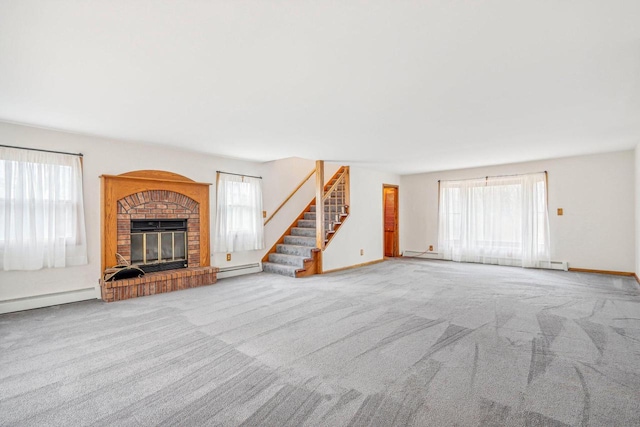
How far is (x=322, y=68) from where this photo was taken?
2318mm

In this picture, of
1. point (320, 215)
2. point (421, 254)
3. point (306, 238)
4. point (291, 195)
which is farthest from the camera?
point (421, 254)

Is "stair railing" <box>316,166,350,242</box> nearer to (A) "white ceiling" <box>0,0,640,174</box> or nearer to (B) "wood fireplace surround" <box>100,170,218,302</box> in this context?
(B) "wood fireplace surround" <box>100,170,218,302</box>

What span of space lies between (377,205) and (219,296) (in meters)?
4.58

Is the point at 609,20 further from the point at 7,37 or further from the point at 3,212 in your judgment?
the point at 3,212

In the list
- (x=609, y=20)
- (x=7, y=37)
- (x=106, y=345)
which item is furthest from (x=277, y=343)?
(x=609, y=20)

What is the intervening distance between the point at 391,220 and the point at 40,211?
7434 mm

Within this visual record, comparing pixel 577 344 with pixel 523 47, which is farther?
Result: pixel 577 344

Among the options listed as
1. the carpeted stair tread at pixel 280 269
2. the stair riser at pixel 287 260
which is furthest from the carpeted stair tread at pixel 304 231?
the carpeted stair tread at pixel 280 269

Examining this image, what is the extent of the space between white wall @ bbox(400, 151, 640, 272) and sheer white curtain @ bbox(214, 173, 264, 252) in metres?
5.42

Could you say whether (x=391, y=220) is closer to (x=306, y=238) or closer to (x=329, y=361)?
(x=306, y=238)

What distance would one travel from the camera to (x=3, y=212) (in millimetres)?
3623

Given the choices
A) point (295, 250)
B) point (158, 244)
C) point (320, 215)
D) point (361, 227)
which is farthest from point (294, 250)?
point (158, 244)

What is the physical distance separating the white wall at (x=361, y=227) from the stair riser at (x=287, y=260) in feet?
1.81

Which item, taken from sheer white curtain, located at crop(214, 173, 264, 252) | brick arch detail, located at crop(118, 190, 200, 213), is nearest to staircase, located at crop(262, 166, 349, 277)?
sheer white curtain, located at crop(214, 173, 264, 252)
